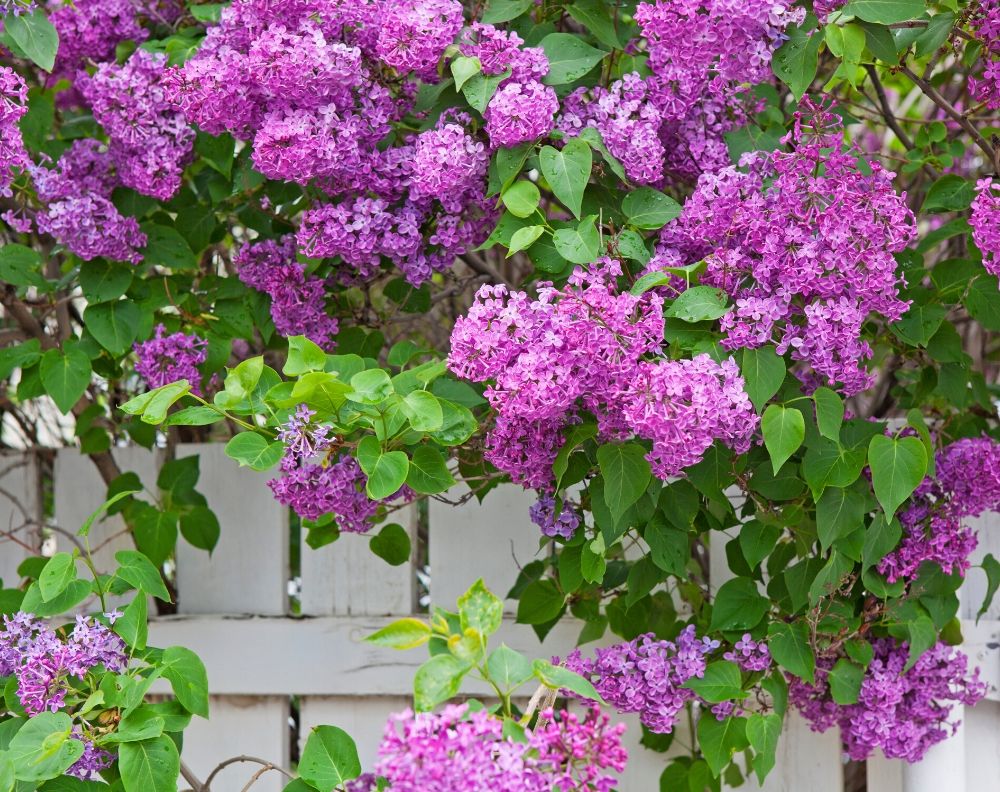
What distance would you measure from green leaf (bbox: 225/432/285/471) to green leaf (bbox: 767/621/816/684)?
800mm

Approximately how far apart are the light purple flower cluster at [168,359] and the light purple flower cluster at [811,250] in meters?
0.83

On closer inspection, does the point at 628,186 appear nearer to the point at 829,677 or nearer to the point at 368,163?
the point at 368,163

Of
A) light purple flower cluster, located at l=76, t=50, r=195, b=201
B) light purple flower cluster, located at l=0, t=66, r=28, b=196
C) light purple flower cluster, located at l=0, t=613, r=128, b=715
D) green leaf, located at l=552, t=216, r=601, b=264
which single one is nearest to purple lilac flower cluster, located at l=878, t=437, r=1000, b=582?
green leaf, located at l=552, t=216, r=601, b=264

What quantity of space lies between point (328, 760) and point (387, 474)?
0.40m

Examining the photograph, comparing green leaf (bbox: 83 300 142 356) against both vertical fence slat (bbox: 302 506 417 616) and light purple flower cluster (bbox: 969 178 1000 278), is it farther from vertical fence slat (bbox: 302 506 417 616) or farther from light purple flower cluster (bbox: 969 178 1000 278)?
light purple flower cluster (bbox: 969 178 1000 278)

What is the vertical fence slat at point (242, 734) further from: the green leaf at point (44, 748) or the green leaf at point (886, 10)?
the green leaf at point (886, 10)

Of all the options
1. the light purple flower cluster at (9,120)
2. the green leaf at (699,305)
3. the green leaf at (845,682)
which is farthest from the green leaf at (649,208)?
the light purple flower cluster at (9,120)

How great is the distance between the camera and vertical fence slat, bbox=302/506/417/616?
2.27 meters

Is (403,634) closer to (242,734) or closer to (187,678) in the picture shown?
(187,678)

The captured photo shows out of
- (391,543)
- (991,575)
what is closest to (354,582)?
(391,543)

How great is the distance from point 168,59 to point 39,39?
23 cm

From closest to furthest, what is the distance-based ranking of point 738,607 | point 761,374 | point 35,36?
point 761,374 → point 35,36 → point 738,607

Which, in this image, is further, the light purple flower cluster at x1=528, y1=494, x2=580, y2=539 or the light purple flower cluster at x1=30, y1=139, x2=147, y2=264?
the light purple flower cluster at x1=30, y1=139, x2=147, y2=264

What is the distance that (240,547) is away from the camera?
2342mm
